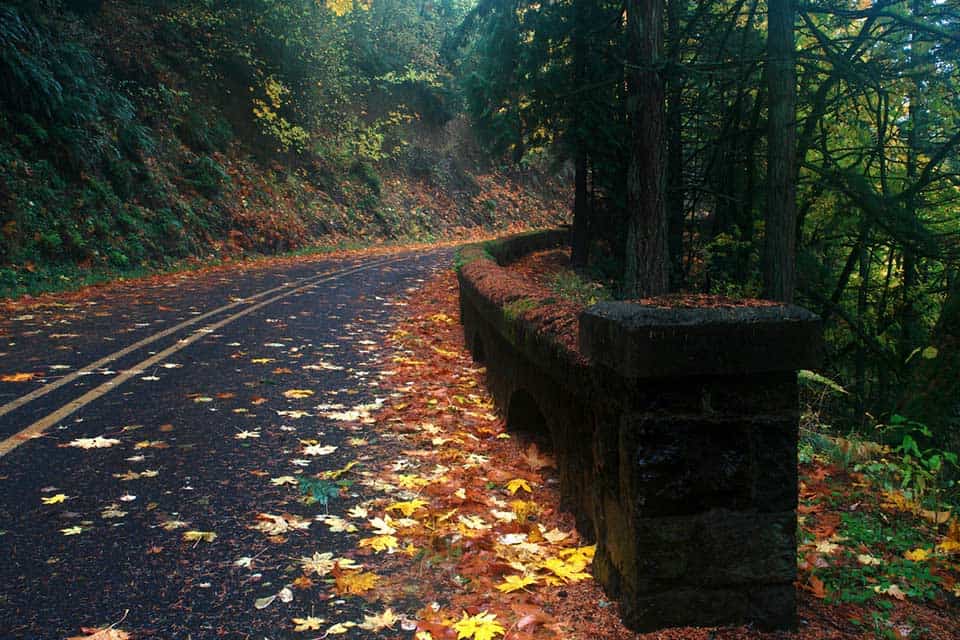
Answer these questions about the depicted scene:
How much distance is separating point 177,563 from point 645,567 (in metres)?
2.25

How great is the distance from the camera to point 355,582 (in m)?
3.38

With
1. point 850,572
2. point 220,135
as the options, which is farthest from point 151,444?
point 220,135

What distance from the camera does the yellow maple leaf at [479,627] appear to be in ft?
9.77

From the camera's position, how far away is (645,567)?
2863 millimetres

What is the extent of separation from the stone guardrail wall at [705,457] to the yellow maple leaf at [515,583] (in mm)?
484

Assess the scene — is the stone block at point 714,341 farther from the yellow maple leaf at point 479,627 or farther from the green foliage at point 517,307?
the green foliage at point 517,307

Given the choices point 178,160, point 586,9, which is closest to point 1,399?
point 586,9

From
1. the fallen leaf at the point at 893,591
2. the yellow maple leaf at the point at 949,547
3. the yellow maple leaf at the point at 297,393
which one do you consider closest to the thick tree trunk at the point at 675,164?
the yellow maple leaf at the point at 297,393

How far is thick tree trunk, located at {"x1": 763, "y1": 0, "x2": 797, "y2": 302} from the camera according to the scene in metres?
9.49

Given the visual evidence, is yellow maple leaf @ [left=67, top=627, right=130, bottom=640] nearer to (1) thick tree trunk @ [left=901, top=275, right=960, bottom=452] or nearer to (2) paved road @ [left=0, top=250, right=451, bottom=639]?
(2) paved road @ [left=0, top=250, right=451, bottom=639]

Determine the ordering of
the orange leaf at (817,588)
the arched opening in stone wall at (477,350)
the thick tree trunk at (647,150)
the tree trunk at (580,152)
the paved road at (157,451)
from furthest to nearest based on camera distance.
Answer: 1. the tree trunk at (580,152)
2. the thick tree trunk at (647,150)
3. the arched opening in stone wall at (477,350)
4. the orange leaf at (817,588)
5. the paved road at (157,451)

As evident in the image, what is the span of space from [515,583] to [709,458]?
3.78 ft

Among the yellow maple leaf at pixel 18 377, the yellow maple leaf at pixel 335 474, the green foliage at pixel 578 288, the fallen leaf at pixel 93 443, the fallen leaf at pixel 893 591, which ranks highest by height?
the yellow maple leaf at pixel 18 377

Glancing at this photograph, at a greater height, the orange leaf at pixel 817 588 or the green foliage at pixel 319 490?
the green foliage at pixel 319 490
